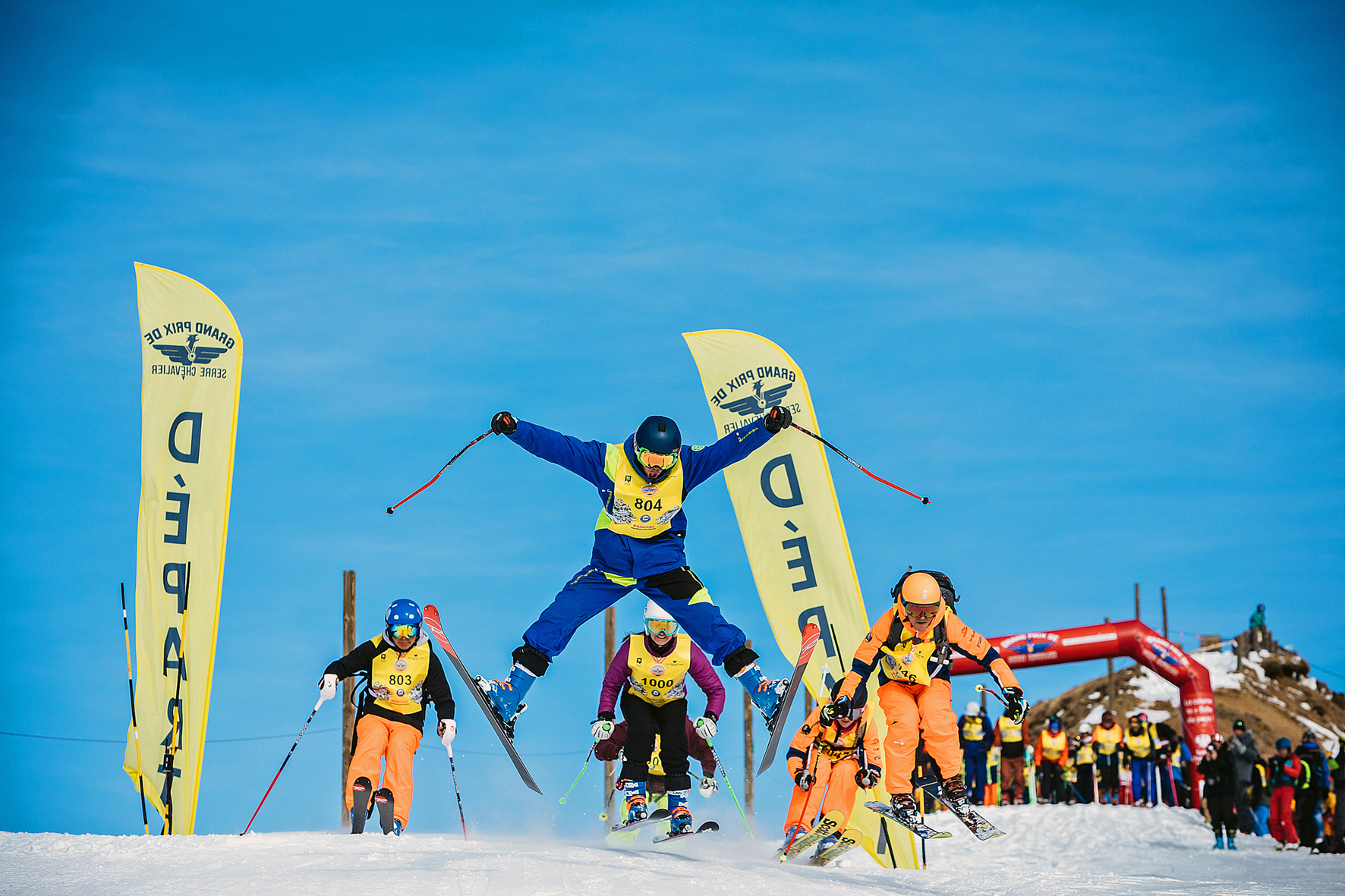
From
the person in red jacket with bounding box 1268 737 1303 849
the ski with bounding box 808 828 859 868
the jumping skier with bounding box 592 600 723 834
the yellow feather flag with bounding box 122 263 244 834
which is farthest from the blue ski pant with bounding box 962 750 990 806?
the yellow feather flag with bounding box 122 263 244 834

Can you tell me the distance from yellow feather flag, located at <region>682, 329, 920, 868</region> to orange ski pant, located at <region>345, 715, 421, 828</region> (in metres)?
4.41

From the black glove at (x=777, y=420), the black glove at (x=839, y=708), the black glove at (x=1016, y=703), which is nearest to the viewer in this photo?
the black glove at (x=777, y=420)

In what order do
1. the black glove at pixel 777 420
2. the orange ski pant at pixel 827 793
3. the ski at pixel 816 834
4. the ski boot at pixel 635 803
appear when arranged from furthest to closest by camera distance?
the orange ski pant at pixel 827 793 → the ski at pixel 816 834 → the ski boot at pixel 635 803 → the black glove at pixel 777 420

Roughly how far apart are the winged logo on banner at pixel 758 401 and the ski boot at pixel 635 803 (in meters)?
4.70

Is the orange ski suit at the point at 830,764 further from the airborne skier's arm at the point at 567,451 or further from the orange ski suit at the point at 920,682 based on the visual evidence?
the airborne skier's arm at the point at 567,451

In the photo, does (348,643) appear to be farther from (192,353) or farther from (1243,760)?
(1243,760)

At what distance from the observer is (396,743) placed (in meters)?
9.31

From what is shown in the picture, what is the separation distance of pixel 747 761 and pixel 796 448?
827cm

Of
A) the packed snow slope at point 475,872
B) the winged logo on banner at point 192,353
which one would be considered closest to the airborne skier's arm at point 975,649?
the packed snow slope at point 475,872

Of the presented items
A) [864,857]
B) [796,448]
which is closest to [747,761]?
[864,857]

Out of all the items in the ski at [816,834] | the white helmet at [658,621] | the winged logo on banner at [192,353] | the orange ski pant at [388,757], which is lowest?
the ski at [816,834]

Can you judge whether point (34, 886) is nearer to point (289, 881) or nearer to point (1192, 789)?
point (289, 881)

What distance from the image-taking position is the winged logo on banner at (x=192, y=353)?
41.1ft

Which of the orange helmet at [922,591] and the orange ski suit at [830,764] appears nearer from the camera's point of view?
the orange helmet at [922,591]
